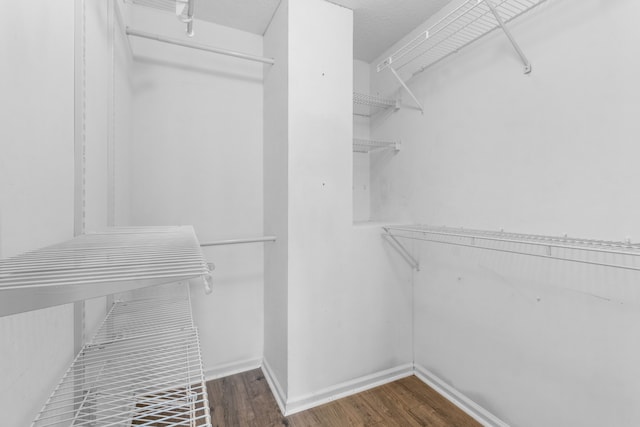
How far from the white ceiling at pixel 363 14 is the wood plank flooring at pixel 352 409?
2.38 metres

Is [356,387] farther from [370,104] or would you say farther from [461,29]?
[461,29]

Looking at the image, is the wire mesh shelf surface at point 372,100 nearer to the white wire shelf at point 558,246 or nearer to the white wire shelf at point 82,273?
the white wire shelf at point 558,246

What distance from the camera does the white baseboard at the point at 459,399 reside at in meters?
1.44

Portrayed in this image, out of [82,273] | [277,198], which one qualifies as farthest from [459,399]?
[82,273]

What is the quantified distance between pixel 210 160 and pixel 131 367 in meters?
1.35

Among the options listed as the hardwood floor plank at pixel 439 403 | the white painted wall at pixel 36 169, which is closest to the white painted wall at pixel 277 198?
the hardwood floor plank at pixel 439 403

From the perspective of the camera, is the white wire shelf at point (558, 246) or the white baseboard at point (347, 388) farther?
the white baseboard at point (347, 388)

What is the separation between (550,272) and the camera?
1228 mm

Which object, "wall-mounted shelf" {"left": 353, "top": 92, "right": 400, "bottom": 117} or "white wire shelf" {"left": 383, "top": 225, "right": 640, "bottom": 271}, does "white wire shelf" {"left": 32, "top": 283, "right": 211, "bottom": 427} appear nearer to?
"white wire shelf" {"left": 383, "top": 225, "right": 640, "bottom": 271}

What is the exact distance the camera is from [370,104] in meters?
2.11

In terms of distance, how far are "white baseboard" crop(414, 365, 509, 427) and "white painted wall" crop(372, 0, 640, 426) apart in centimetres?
4

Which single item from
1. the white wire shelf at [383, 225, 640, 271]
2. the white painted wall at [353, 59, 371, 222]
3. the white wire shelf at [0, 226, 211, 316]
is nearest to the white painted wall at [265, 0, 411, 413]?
the white wire shelf at [383, 225, 640, 271]

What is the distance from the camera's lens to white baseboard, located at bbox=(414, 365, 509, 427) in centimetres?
144

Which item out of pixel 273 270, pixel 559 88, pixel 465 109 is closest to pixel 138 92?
pixel 273 270
